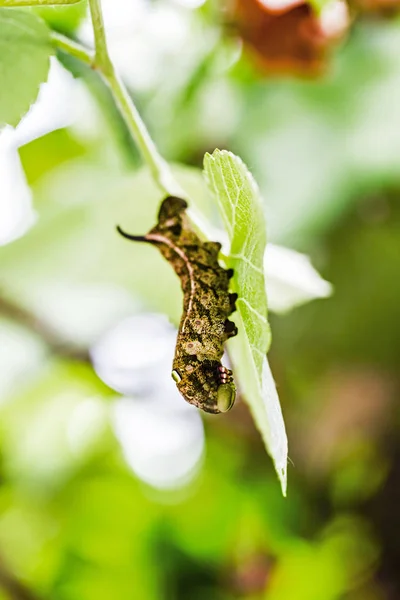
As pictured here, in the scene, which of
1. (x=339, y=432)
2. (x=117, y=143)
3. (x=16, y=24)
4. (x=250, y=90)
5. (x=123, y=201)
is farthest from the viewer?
(x=339, y=432)

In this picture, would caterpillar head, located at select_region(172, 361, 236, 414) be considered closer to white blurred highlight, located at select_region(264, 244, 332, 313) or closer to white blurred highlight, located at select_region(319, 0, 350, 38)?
white blurred highlight, located at select_region(264, 244, 332, 313)

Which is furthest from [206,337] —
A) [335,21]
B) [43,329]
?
[43,329]

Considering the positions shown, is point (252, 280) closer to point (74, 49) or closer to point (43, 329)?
point (74, 49)

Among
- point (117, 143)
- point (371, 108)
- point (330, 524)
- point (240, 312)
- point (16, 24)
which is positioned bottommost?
point (330, 524)

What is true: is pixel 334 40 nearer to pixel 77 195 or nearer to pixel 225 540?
pixel 77 195

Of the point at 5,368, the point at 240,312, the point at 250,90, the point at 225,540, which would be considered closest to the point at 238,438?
the point at 225,540

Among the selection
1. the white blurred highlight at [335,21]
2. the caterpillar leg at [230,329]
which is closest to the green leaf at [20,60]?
the caterpillar leg at [230,329]

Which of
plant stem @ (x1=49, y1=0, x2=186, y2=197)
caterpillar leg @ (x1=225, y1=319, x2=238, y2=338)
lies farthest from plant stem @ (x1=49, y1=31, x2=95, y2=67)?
caterpillar leg @ (x1=225, y1=319, x2=238, y2=338)
